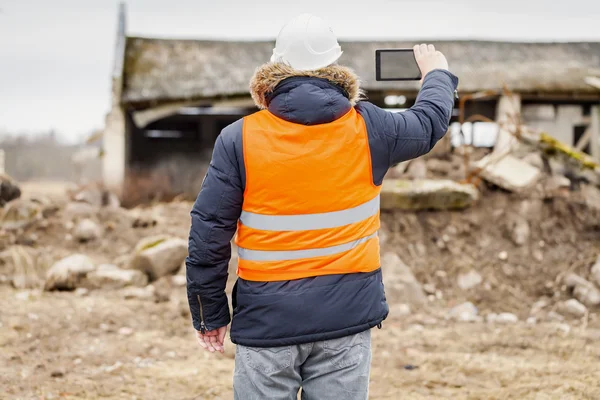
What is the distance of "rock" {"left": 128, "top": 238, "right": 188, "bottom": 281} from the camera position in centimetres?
820

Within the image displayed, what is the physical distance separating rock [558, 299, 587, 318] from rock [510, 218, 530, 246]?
131 centimetres

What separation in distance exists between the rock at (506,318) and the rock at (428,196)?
194 cm

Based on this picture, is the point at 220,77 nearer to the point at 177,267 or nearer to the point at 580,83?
the point at 177,267

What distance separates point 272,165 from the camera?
226 cm

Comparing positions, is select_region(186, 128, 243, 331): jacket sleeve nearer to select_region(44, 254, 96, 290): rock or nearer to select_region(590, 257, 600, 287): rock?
select_region(44, 254, 96, 290): rock

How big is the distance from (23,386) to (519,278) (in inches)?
241

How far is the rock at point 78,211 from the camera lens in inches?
412

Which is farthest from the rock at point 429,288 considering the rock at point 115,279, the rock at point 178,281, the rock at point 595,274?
the rock at point 115,279

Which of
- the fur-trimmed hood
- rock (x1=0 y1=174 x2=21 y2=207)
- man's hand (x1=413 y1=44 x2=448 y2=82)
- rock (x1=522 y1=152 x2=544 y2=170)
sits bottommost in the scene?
rock (x1=0 y1=174 x2=21 y2=207)

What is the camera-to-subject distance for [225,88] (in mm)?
13945

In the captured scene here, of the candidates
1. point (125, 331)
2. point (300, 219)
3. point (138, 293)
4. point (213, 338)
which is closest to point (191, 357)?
point (125, 331)

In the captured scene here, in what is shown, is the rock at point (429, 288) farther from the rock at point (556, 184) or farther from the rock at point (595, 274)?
the rock at point (556, 184)

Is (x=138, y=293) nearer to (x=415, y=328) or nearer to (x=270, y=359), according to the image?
(x=415, y=328)

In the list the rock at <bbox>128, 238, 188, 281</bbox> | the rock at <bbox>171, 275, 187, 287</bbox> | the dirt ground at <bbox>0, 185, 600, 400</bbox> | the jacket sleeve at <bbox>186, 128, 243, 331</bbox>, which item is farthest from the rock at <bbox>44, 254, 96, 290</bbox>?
the jacket sleeve at <bbox>186, 128, 243, 331</bbox>
